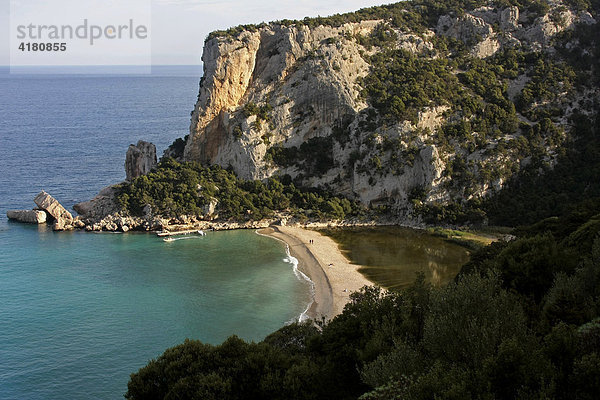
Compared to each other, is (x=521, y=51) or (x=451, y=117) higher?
(x=521, y=51)

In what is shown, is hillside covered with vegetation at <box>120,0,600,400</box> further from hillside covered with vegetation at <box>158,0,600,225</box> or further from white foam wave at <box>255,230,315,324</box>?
white foam wave at <box>255,230,315,324</box>

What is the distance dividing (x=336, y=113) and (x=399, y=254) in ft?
59.0

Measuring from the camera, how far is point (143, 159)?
53.3 metres

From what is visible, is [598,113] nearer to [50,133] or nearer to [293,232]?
[293,232]

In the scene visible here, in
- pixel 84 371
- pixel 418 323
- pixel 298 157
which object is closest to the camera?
pixel 418 323

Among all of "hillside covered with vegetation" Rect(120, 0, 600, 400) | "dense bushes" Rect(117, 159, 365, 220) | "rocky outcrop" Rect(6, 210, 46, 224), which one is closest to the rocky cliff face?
"hillside covered with vegetation" Rect(120, 0, 600, 400)

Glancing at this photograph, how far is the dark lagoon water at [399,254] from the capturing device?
35.0m

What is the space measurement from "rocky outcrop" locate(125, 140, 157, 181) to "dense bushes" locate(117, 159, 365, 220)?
2.90 m

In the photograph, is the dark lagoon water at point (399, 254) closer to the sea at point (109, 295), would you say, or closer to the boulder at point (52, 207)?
the sea at point (109, 295)

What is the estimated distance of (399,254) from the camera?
39844 millimetres

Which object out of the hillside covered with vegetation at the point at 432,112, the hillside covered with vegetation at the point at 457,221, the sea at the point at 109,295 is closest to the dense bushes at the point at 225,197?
the hillside covered with vegetation at the point at 457,221

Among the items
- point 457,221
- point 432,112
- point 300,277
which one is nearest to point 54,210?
point 300,277

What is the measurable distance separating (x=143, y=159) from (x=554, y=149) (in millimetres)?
38467

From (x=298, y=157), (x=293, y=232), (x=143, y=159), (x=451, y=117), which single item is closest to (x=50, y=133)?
(x=143, y=159)
